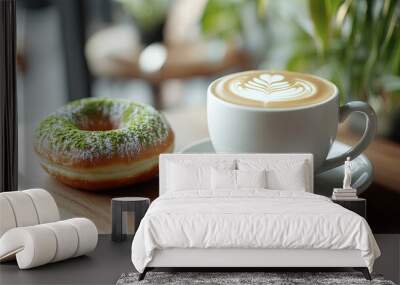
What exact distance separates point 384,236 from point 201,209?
1.26 metres

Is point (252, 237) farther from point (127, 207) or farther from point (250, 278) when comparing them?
point (127, 207)

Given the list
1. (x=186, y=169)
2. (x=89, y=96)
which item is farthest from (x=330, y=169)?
(x=89, y=96)

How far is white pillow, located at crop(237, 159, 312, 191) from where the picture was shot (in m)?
3.67

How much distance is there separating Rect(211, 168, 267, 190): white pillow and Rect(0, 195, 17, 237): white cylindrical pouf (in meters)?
0.86

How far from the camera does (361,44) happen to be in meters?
4.46

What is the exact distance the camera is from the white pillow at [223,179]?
364 cm

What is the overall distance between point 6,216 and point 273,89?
1337 millimetres

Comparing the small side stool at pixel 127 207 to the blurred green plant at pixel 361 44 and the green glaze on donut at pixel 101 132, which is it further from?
the blurred green plant at pixel 361 44

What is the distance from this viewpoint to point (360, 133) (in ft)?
14.9

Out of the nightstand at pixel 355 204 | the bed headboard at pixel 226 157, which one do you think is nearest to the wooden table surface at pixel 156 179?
the bed headboard at pixel 226 157

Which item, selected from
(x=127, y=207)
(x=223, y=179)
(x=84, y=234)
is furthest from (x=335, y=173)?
(x=84, y=234)

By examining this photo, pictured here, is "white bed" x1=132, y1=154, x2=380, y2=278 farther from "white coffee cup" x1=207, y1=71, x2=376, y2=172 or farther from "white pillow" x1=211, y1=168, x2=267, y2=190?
"white coffee cup" x1=207, y1=71, x2=376, y2=172

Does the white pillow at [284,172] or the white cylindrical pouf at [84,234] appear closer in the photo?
the white cylindrical pouf at [84,234]

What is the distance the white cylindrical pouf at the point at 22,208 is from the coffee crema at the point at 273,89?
0.98 metres
